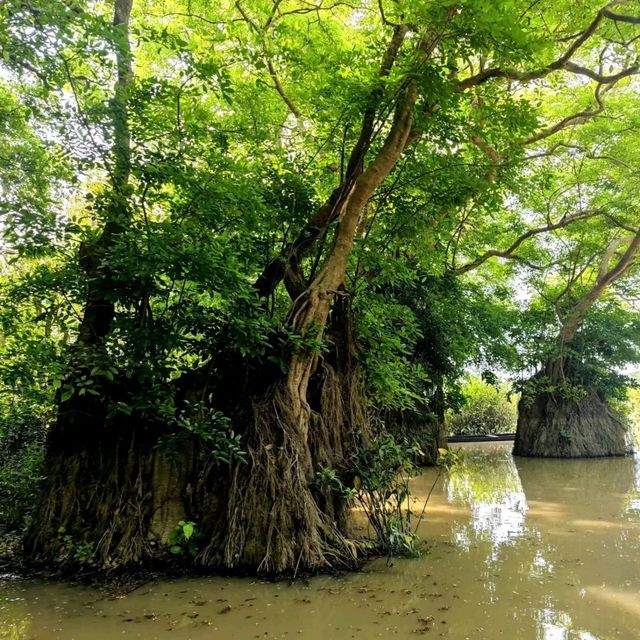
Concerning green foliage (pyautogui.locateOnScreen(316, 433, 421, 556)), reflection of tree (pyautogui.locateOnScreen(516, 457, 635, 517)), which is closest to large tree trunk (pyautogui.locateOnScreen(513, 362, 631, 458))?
reflection of tree (pyautogui.locateOnScreen(516, 457, 635, 517))

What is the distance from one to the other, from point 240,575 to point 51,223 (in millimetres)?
3269

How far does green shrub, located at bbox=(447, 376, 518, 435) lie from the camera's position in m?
18.9

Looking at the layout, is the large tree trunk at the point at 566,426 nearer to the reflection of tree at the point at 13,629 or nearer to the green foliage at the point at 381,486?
the green foliage at the point at 381,486

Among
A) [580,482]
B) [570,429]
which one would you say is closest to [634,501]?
[580,482]

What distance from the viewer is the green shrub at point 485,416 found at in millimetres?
18938

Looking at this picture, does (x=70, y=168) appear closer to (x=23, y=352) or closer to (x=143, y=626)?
(x=23, y=352)

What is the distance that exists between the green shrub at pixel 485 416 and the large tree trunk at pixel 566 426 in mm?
5424

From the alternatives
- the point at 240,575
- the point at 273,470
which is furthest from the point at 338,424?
the point at 240,575

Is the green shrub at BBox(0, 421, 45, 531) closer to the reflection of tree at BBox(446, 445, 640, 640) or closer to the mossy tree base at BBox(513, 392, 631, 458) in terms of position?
the reflection of tree at BBox(446, 445, 640, 640)

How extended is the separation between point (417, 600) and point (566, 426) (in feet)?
34.2

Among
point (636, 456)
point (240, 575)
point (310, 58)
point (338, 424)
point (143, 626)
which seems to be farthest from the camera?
point (636, 456)

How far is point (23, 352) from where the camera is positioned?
4.16 meters

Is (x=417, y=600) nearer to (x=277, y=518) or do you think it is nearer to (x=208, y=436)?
(x=277, y=518)

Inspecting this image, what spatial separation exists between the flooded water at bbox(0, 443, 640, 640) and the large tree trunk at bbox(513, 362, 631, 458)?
741cm
